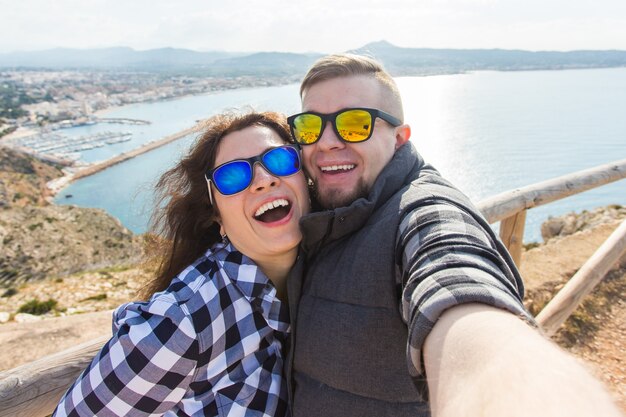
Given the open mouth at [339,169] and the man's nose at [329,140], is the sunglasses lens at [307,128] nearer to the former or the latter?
the man's nose at [329,140]

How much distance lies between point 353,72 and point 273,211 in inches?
25.0

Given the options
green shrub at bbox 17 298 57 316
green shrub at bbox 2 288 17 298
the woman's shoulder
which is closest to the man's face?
the woman's shoulder

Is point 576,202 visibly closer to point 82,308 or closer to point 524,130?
point 82,308

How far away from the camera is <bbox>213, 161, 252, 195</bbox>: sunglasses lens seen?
1.45 meters

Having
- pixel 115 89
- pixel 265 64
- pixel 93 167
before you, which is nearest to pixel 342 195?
pixel 93 167

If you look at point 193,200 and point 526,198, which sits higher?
point 193,200

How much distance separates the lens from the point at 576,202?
64.2 ft

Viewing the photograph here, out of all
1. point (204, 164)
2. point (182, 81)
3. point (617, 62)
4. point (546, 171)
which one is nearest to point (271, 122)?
point (204, 164)

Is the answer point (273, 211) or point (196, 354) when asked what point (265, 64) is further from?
point (196, 354)

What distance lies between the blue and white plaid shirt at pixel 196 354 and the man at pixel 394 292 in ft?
0.37

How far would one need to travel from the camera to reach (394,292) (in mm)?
1045

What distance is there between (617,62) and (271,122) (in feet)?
415

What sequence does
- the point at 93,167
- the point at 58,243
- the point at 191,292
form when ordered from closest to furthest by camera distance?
the point at 191,292
the point at 58,243
the point at 93,167

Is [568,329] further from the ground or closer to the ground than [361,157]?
closer to the ground
